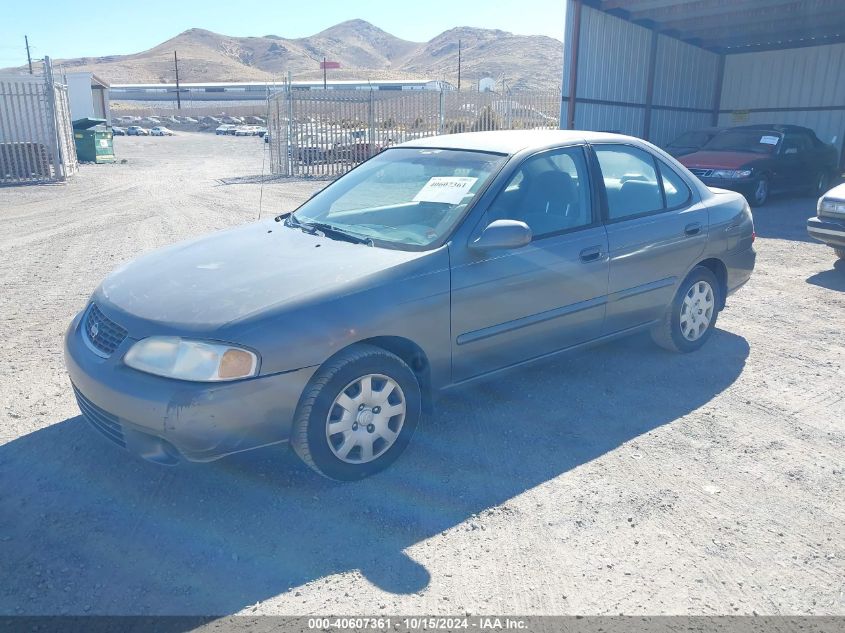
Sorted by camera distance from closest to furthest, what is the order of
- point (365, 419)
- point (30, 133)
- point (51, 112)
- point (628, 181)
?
point (365, 419) → point (628, 181) → point (51, 112) → point (30, 133)

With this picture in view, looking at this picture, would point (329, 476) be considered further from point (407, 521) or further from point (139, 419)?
point (139, 419)

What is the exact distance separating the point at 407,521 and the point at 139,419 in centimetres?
129

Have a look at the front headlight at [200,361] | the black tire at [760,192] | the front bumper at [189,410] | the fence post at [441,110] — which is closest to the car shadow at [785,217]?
the black tire at [760,192]

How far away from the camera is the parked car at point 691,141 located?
15508mm

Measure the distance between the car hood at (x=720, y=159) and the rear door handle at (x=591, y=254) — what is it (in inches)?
386

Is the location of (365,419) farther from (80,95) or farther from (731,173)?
(80,95)

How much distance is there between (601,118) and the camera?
717 inches

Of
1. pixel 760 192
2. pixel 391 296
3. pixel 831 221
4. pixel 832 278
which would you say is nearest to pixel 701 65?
pixel 760 192

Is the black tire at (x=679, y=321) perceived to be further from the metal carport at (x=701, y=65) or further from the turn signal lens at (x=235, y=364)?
the metal carport at (x=701, y=65)

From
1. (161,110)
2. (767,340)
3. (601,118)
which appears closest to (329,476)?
(767,340)

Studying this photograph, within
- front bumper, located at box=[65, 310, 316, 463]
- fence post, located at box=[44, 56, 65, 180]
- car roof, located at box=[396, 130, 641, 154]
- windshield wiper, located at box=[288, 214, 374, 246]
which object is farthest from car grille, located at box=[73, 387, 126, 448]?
fence post, located at box=[44, 56, 65, 180]

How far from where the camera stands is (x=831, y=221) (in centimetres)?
790

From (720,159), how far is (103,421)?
42.2 ft

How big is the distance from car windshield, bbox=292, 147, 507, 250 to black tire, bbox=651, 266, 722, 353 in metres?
1.87
